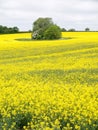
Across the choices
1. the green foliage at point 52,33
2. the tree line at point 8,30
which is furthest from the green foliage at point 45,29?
the tree line at point 8,30

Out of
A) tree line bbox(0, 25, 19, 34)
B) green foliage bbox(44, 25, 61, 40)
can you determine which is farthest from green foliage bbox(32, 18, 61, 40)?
tree line bbox(0, 25, 19, 34)

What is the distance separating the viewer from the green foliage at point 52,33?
224 feet

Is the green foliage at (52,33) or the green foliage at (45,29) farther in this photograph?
the green foliage at (45,29)

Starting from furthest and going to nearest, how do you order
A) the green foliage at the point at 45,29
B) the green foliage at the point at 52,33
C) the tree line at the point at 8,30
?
the tree line at the point at 8,30 < the green foliage at the point at 45,29 < the green foliage at the point at 52,33

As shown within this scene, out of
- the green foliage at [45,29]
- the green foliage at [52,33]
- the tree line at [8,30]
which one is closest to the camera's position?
the green foliage at [52,33]

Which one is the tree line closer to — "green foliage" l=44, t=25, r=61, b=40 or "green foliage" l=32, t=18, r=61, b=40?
"green foliage" l=32, t=18, r=61, b=40

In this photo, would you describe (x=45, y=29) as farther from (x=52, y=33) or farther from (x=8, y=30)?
(x=8, y=30)

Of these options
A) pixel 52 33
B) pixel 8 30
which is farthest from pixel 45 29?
pixel 8 30

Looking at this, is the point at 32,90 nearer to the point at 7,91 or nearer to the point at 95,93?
the point at 7,91

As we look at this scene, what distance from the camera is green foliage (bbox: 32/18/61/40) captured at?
68.6 metres

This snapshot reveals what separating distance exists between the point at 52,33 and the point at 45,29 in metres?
5.15

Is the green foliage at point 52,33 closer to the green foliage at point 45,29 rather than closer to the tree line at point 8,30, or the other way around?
the green foliage at point 45,29

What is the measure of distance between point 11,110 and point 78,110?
1.75 meters

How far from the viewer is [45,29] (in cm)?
7312
